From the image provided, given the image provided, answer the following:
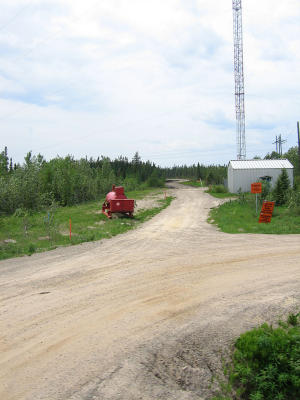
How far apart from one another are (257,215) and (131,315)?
18.0 m

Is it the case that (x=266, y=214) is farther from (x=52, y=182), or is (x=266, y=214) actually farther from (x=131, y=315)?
(x=52, y=182)

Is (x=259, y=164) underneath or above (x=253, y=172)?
above

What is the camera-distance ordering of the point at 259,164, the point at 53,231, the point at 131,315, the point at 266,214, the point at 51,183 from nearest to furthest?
the point at 131,315 → the point at 53,231 → the point at 266,214 → the point at 259,164 → the point at 51,183

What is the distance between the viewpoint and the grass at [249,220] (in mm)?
18072

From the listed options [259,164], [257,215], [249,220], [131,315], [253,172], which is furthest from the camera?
[259,164]

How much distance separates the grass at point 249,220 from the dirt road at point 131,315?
5.52 m

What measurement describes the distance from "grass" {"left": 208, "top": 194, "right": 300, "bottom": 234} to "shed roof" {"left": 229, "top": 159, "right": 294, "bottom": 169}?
12.3 m

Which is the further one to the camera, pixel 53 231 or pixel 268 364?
pixel 53 231

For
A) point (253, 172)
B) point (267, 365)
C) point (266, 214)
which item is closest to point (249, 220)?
point (266, 214)

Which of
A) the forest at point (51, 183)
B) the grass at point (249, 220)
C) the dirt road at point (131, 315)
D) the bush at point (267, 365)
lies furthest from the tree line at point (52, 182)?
the bush at point (267, 365)

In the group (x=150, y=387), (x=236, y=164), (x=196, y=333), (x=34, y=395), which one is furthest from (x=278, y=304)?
(x=236, y=164)

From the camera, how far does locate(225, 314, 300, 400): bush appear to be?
482cm

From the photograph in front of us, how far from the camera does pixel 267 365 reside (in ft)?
16.9

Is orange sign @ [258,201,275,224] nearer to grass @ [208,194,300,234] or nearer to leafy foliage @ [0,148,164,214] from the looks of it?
grass @ [208,194,300,234]
